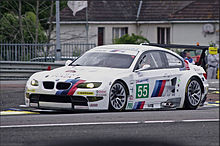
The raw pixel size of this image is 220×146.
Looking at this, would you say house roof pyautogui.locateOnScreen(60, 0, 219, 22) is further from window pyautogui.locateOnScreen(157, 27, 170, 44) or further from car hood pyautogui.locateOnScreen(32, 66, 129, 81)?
car hood pyautogui.locateOnScreen(32, 66, 129, 81)

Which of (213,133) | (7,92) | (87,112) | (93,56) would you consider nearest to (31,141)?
(213,133)

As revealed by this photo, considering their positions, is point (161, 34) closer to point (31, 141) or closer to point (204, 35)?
point (204, 35)

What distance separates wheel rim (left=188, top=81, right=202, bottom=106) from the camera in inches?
498

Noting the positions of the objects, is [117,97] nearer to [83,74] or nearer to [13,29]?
[83,74]

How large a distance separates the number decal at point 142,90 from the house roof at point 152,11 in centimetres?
2794

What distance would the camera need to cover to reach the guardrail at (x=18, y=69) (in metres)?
20.9

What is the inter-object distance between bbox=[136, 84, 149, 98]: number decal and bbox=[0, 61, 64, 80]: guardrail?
986 cm

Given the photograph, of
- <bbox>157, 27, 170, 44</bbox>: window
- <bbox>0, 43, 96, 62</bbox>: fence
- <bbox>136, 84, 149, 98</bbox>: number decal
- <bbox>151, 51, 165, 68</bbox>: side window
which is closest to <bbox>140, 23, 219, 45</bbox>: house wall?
<bbox>157, 27, 170, 44</bbox>: window

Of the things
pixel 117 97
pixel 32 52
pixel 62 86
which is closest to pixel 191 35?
pixel 32 52

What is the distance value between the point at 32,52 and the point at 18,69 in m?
1.43

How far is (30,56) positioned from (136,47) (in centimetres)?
1051

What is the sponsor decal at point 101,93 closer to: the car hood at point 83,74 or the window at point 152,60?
the car hood at point 83,74

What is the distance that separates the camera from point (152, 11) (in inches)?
1586

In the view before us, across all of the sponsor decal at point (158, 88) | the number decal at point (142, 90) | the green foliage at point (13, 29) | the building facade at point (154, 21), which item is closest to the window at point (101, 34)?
the building facade at point (154, 21)
